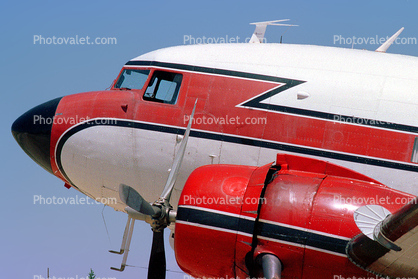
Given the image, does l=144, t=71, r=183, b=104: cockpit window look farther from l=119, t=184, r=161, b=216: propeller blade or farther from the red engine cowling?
l=119, t=184, r=161, b=216: propeller blade

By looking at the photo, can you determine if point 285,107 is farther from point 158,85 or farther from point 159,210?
point 159,210

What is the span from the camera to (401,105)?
12.3 m

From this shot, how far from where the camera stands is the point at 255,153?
42.2ft

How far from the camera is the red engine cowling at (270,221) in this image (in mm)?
10117

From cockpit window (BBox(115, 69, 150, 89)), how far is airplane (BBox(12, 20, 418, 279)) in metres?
0.04

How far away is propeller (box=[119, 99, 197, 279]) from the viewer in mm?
10602

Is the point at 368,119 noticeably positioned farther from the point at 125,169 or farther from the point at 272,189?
the point at 125,169

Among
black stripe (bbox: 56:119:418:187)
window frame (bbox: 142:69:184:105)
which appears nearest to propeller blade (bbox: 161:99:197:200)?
black stripe (bbox: 56:119:418:187)

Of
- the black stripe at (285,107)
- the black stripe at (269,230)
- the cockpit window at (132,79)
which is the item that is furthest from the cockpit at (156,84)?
the black stripe at (269,230)

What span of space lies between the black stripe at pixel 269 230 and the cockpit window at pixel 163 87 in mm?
3748

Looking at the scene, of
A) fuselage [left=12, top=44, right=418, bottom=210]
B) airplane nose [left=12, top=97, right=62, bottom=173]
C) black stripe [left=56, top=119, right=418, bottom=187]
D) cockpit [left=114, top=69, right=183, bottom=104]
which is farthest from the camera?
airplane nose [left=12, top=97, right=62, bottom=173]

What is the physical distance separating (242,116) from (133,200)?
140 inches

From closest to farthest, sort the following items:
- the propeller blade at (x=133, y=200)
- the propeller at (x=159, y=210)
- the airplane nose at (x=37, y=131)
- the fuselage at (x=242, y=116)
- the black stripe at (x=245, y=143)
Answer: the propeller blade at (x=133, y=200)
the propeller at (x=159, y=210)
the black stripe at (x=245, y=143)
the fuselage at (x=242, y=116)
the airplane nose at (x=37, y=131)

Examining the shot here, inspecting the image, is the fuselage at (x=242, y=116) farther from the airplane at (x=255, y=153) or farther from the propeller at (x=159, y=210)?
the propeller at (x=159, y=210)
